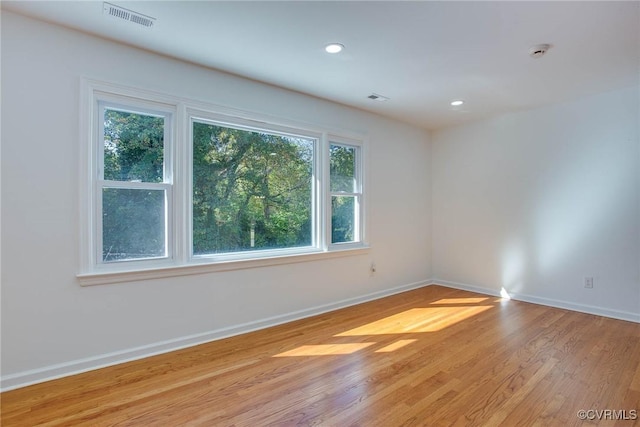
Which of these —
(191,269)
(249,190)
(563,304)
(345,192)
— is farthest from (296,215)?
(563,304)

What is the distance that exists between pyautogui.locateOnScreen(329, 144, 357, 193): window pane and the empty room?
3 centimetres

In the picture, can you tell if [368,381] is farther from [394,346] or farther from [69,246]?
[69,246]

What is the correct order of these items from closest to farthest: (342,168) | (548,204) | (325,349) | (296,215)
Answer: (325,349) < (296,215) < (548,204) < (342,168)

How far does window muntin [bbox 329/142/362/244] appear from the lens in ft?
13.3

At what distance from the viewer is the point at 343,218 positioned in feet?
13.8

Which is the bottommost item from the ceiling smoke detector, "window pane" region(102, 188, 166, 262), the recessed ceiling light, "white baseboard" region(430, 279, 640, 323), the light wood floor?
the light wood floor

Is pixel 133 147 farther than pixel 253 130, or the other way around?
pixel 253 130

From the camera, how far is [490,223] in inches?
181

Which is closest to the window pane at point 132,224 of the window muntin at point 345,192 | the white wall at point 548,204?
the window muntin at point 345,192

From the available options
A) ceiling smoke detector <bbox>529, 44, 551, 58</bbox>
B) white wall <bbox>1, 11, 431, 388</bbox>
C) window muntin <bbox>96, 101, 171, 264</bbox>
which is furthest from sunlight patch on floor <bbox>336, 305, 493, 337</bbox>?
ceiling smoke detector <bbox>529, 44, 551, 58</bbox>

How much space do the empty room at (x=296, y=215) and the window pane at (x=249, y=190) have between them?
2 centimetres

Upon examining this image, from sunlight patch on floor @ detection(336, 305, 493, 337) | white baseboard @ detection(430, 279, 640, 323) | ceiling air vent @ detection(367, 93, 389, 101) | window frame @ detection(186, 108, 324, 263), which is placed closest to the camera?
window frame @ detection(186, 108, 324, 263)

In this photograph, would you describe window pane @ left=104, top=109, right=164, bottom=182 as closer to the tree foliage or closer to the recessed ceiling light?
the tree foliage

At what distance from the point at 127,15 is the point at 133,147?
955 mm
